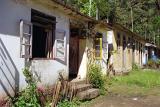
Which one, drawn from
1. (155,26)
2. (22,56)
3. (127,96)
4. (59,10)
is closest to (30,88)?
(22,56)

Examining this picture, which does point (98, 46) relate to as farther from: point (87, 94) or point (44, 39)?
point (44, 39)

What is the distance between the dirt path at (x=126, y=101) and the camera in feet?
37.4

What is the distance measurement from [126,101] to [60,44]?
329cm

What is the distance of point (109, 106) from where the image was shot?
1107 centimetres

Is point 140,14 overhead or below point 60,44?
overhead

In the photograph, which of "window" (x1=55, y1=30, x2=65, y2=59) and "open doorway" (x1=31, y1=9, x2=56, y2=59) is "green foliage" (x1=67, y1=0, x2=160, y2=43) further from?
"open doorway" (x1=31, y1=9, x2=56, y2=59)

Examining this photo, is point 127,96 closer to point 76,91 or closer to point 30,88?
point 76,91

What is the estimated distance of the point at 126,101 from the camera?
12141 mm

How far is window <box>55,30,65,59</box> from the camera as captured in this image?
1198 centimetres

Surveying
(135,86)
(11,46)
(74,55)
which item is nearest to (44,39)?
(11,46)

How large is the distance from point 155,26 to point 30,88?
4238 centimetres

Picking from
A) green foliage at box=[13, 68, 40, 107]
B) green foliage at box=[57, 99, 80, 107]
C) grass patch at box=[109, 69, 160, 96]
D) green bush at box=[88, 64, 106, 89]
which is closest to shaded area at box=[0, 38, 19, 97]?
green foliage at box=[13, 68, 40, 107]

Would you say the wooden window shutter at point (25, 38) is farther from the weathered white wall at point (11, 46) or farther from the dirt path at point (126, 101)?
the dirt path at point (126, 101)

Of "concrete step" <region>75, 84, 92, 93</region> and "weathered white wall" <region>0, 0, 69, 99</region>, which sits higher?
"weathered white wall" <region>0, 0, 69, 99</region>
